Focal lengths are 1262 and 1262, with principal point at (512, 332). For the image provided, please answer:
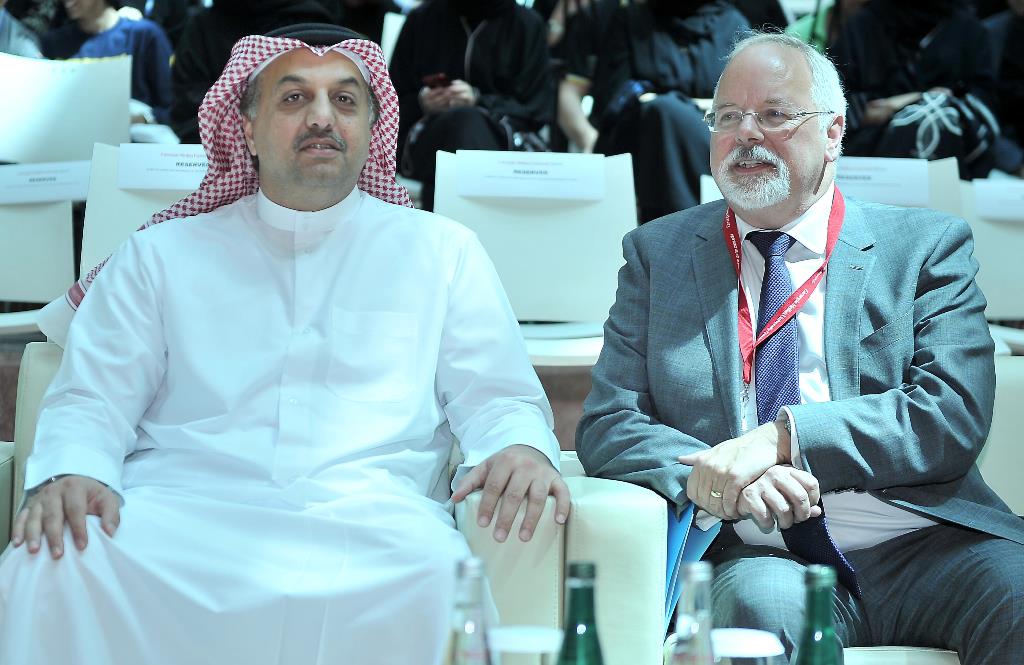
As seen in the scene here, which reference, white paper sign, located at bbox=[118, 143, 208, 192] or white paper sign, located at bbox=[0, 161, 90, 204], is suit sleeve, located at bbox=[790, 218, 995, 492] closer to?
white paper sign, located at bbox=[118, 143, 208, 192]

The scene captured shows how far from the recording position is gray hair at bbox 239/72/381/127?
110 inches

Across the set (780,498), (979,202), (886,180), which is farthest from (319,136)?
(979,202)

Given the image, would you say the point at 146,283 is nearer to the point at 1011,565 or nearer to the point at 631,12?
the point at 1011,565

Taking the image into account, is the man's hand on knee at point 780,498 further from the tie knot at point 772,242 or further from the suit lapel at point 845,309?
the tie knot at point 772,242

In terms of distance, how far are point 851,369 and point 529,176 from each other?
4.34 ft

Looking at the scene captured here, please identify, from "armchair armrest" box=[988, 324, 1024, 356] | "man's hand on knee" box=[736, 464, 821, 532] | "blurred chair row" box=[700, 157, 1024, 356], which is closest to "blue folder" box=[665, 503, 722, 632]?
"man's hand on knee" box=[736, 464, 821, 532]

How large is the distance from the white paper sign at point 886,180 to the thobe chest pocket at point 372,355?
5.30 feet

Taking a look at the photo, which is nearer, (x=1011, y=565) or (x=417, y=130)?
(x=1011, y=565)

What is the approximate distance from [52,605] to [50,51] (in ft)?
12.0

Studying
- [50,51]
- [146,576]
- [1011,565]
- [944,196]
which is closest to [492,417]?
[146,576]

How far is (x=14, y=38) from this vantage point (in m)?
5.00

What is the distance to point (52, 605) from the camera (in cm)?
205

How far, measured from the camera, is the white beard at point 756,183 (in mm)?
2600

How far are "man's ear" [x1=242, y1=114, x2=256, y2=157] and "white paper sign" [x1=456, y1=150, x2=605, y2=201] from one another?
32.7 inches
